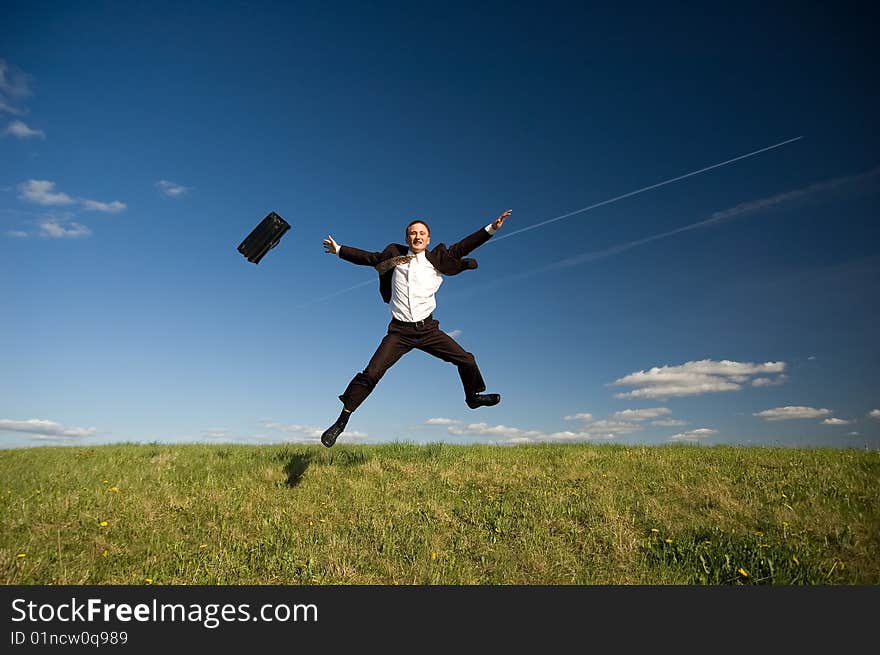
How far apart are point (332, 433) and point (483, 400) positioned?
2407 mm

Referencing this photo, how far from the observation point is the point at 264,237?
26.8ft

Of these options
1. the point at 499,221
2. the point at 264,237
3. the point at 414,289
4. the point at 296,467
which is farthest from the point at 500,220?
the point at 296,467

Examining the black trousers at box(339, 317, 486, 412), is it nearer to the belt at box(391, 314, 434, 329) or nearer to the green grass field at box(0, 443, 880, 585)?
the belt at box(391, 314, 434, 329)

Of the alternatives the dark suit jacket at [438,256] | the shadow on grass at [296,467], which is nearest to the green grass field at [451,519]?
the shadow on grass at [296,467]

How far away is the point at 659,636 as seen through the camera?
4.76 m

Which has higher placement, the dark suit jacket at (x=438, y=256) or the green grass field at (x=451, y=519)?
the dark suit jacket at (x=438, y=256)

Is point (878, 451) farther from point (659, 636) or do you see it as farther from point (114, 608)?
point (114, 608)

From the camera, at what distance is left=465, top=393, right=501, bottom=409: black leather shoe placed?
8758 mm

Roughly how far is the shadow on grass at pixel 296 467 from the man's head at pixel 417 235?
4.96 meters

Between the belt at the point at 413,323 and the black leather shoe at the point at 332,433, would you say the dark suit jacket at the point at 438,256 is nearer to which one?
the belt at the point at 413,323

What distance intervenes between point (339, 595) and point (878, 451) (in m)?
12.7

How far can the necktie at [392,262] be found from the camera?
848cm

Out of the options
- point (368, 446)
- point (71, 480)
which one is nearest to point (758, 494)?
point (368, 446)

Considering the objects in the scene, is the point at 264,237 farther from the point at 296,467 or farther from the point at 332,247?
the point at 296,467
